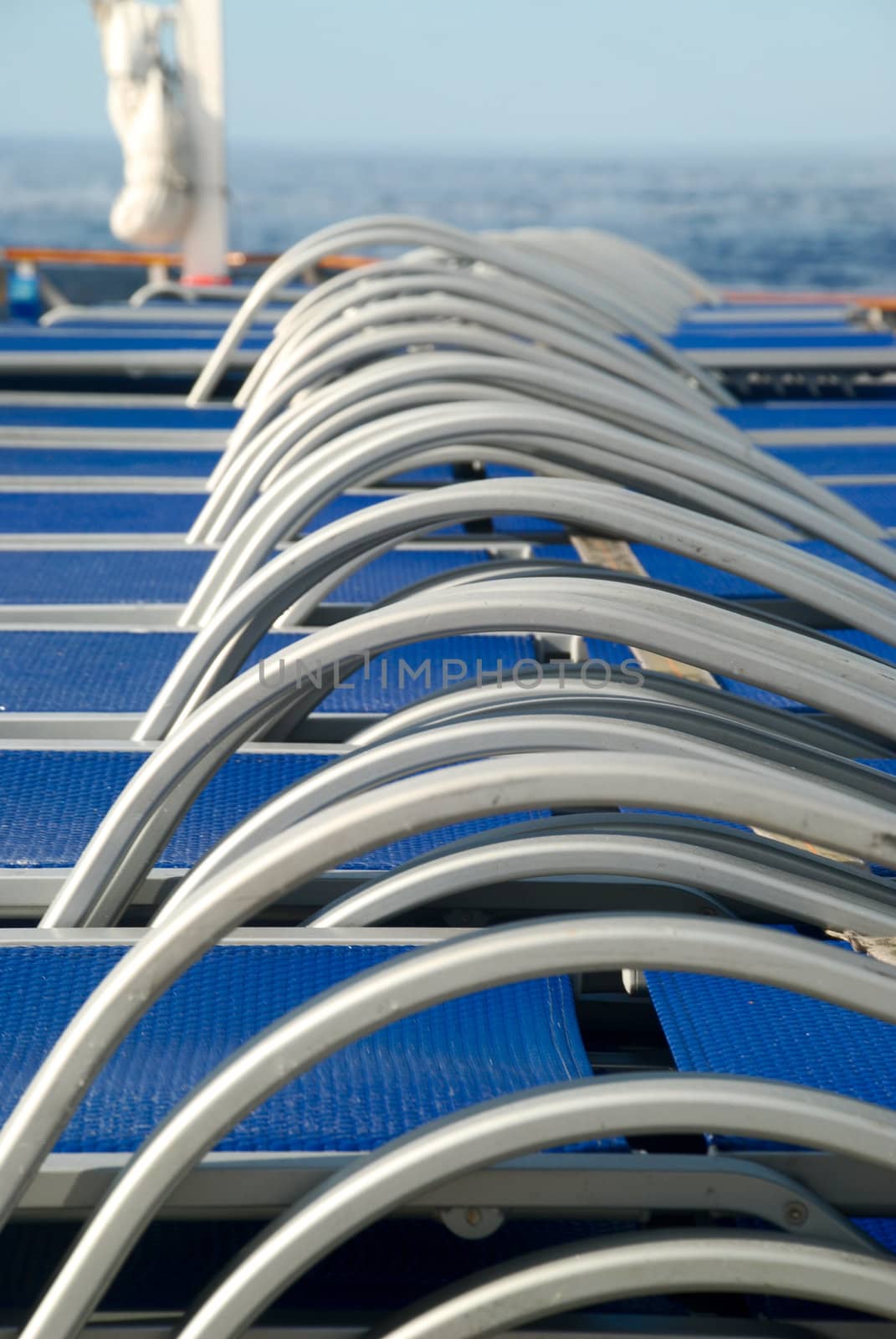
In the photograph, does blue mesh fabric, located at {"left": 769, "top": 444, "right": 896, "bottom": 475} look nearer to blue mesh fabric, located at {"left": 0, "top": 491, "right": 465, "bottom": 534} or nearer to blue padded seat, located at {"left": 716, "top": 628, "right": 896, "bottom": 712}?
blue mesh fabric, located at {"left": 0, "top": 491, "right": 465, "bottom": 534}

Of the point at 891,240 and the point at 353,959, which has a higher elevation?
the point at 891,240

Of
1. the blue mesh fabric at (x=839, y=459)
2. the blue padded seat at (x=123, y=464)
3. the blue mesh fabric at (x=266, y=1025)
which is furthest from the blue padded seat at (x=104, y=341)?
the blue mesh fabric at (x=266, y=1025)

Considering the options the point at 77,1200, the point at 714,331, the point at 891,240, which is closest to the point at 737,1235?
the point at 77,1200

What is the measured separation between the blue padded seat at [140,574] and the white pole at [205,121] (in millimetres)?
7811

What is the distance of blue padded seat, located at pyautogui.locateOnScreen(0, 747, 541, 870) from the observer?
6.15 ft

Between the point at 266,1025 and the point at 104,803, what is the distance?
2.21 ft

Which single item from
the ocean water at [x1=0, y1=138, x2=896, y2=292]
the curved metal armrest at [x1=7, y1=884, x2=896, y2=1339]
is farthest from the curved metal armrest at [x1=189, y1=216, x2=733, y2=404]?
the ocean water at [x1=0, y1=138, x2=896, y2=292]

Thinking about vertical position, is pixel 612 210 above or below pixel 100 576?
above

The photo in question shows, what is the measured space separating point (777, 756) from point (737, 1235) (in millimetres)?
441

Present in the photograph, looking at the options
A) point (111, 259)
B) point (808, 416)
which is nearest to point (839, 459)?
point (808, 416)

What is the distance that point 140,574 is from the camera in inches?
122

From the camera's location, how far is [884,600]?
1.99 metres

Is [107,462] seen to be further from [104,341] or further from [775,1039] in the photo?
[775,1039]

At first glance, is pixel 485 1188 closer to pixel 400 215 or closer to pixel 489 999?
pixel 489 999
